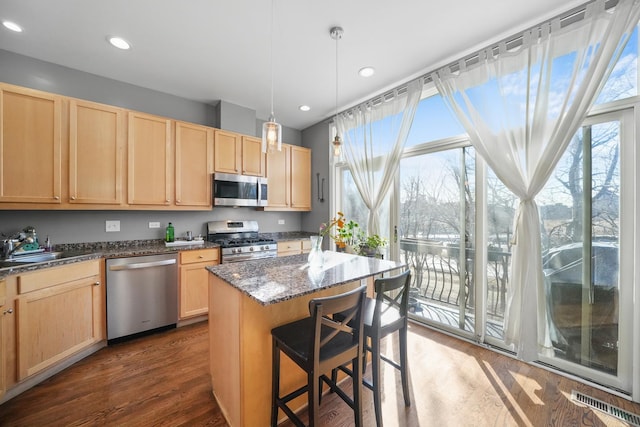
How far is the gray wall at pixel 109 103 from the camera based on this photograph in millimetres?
2472

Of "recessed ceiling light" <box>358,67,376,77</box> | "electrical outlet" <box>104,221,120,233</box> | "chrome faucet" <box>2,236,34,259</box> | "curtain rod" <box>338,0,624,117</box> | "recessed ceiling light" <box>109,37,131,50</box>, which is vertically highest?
"recessed ceiling light" <box>109,37,131,50</box>

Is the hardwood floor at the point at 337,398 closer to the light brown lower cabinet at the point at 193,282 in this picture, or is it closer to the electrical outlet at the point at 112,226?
the light brown lower cabinet at the point at 193,282

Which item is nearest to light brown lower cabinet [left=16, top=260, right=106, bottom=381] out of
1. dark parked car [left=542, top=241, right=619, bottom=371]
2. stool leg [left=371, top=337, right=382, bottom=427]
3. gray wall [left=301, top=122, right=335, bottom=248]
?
stool leg [left=371, top=337, right=382, bottom=427]

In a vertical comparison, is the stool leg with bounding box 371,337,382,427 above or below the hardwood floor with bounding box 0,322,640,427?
above

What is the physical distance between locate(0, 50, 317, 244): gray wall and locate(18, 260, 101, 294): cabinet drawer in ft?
2.45

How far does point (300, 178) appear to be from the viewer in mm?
4367

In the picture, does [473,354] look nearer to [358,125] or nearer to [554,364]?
[554,364]

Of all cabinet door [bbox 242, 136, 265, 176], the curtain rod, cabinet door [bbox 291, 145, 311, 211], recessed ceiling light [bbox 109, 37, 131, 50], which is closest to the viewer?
the curtain rod

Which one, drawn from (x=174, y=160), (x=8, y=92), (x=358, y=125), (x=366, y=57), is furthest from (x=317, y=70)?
(x=8, y=92)

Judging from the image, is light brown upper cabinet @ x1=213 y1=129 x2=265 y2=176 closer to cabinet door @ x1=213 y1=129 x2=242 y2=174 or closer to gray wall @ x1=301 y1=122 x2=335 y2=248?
cabinet door @ x1=213 y1=129 x2=242 y2=174

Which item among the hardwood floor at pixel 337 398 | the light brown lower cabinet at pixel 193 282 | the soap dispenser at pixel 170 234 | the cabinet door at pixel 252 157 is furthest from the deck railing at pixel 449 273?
the soap dispenser at pixel 170 234

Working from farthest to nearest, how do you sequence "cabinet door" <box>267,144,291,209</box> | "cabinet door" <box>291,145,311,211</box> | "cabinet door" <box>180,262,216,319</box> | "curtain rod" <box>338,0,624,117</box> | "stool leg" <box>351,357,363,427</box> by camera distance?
"cabinet door" <box>291,145,311,211</box>, "cabinet door" <box>267,144,291,209</box>, "cabinet door" <box>180,262,216,319</box>, "curtain rod" <box>338,0,624,117</box>, "stool leg" <box>351,357,363,427</box>

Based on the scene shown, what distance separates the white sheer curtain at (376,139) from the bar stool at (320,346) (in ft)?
6.72

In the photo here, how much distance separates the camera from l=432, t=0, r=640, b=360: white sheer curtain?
1.76m
